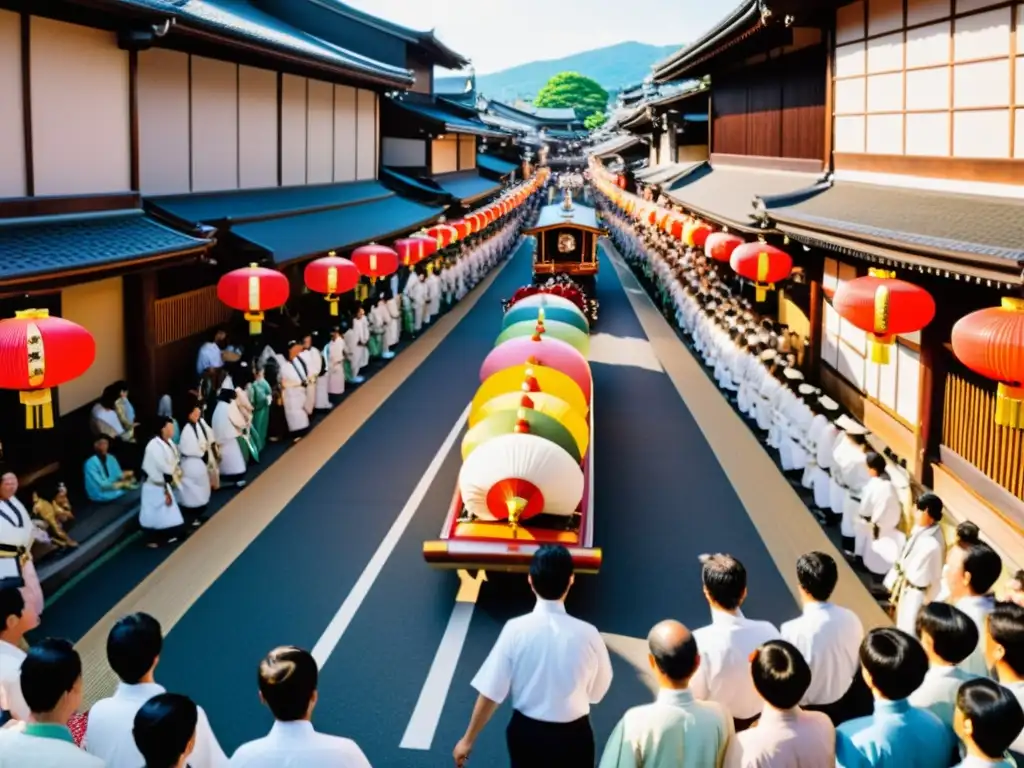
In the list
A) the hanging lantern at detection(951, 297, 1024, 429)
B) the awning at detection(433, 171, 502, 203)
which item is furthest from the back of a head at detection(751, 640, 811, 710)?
the awning at detection(433, 171, 502, 203)

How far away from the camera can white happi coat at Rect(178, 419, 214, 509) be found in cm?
1087

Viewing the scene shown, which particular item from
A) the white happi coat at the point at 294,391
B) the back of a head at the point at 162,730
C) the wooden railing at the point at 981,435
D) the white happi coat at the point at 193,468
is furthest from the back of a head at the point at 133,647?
the white happi coat at the point at 294,391

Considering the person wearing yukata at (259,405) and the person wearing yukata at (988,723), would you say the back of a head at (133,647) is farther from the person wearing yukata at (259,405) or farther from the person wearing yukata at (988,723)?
the person wearing yukata at (259,405)

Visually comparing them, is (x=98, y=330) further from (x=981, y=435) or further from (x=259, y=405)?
(x=981, y=435)

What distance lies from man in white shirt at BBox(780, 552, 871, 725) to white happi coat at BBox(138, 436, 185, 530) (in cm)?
695

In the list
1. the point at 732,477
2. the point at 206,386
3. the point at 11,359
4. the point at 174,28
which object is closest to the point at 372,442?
the point at 206,386

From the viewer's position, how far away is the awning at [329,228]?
49.3ft

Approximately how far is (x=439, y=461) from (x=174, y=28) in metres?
6.63

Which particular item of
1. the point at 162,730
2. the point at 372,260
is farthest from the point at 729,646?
the point at 372,260

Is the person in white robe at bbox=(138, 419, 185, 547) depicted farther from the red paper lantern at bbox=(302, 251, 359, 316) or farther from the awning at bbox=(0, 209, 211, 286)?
the red paper lantern at bbox=(302, 251, 359, 316)

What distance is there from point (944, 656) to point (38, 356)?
6.94 meters

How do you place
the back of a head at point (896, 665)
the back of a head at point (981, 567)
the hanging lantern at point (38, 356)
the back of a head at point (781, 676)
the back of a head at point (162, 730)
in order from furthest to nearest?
the hanging lantern at point (38, 356) < the back of a head at point (981, 567) < the back of a head at point (896, 665) < the back of a head at point (781, 676) < the back of a head at point (162, 730)

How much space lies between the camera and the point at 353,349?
19.0 metres

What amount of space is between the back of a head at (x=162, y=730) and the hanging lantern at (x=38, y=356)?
4.80 m
